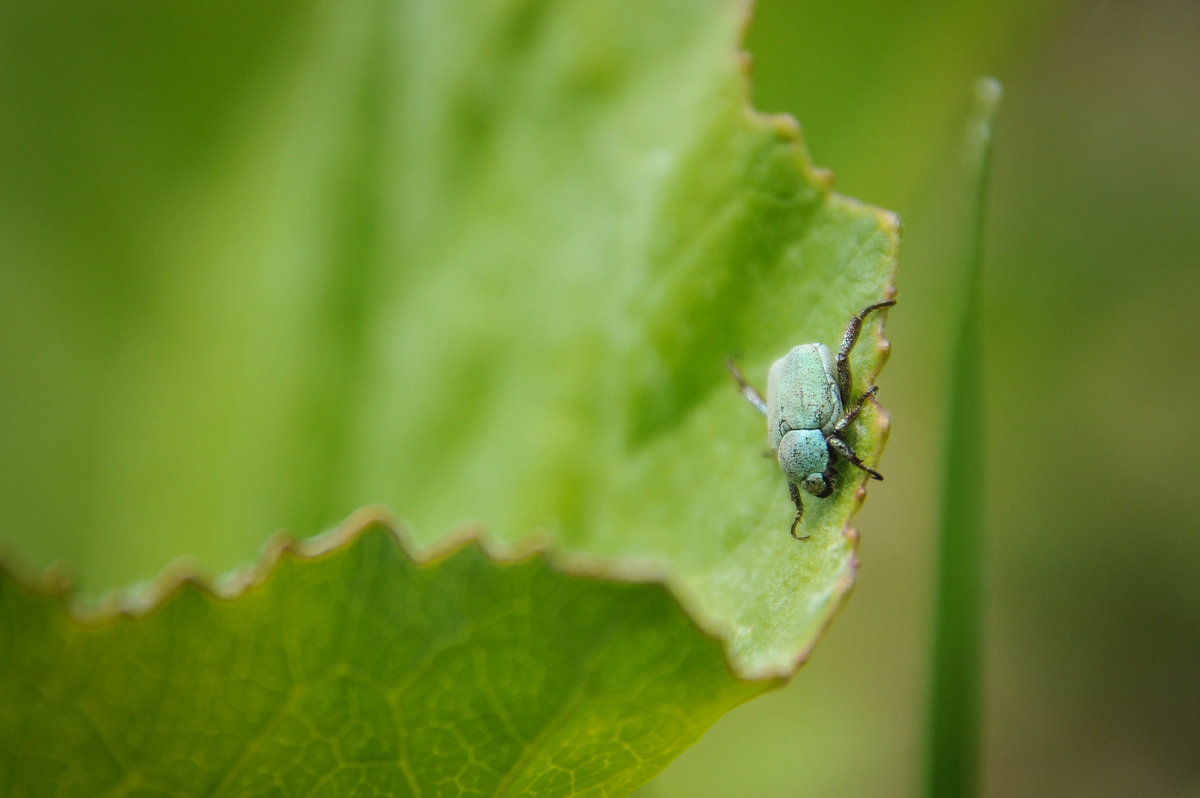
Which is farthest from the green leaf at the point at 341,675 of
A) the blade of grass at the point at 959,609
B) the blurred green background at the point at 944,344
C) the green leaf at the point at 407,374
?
the blurred green background at the point at 944,344

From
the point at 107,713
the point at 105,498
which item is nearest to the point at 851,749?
the point at 105,498

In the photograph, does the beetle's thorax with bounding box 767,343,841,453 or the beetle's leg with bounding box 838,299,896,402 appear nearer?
the beetle's leg with bounding box 838,299,896,402

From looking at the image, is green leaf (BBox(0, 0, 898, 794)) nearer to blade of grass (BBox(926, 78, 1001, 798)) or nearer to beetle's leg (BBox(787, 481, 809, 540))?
beetle's leg (BBox(787, 481, 809, 540))

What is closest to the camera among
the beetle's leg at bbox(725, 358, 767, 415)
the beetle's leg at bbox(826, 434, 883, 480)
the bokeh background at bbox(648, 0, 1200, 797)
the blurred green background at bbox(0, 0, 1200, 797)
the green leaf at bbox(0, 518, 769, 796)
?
the green leaf at bbox(0, 518, 769, 796)

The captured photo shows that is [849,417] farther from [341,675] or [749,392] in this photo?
[341,675]

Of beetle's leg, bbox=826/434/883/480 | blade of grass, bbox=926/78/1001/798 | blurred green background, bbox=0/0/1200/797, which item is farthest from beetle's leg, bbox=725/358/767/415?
blurred green background, bbox=0/0/1200/797

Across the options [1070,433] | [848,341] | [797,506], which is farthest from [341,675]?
[1070,433]
